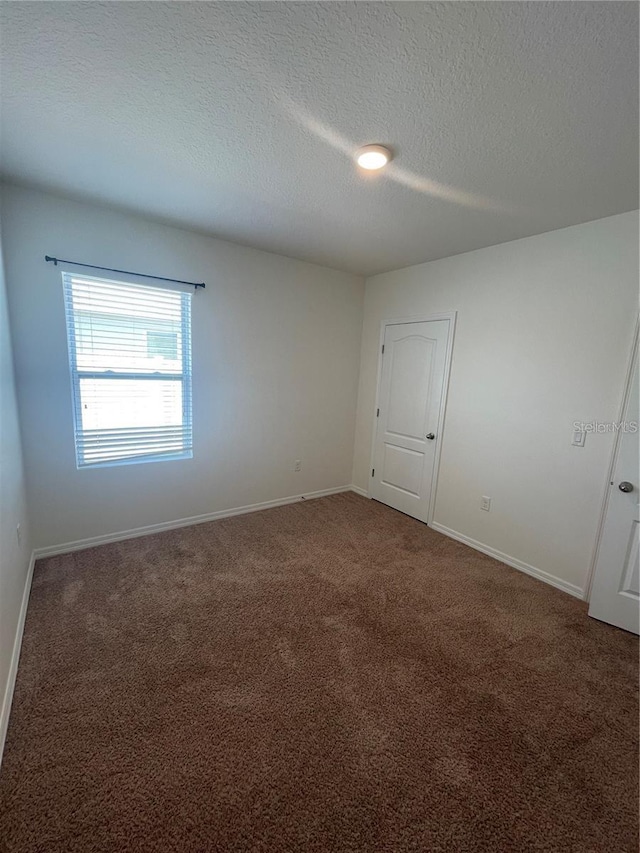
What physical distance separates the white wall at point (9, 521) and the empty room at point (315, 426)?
34 mm

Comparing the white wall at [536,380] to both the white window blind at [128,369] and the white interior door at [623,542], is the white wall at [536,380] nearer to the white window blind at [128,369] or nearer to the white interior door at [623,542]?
the white interior door at [623,542]

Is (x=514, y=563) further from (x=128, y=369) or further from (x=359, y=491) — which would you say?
(x=128, y=369)

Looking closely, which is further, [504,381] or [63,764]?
[504,381]

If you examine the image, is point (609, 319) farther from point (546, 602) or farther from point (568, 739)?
point (568, 739)

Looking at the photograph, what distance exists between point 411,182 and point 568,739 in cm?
278

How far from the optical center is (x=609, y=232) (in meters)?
2.20

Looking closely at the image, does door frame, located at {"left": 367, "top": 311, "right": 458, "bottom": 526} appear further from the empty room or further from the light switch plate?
the light switch plate

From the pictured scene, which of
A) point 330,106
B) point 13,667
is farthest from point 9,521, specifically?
point 330,106

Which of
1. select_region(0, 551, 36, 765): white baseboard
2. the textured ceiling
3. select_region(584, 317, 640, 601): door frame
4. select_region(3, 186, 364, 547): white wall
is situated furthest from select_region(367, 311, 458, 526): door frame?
select_region(0, 551, 36, 765): white baseboard

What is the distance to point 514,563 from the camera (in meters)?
2.76

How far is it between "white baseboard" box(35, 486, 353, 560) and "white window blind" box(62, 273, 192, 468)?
23.9 inches

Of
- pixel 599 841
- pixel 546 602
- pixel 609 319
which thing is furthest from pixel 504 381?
pixel 599 841

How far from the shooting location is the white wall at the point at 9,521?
1494mm

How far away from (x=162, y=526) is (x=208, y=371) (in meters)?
1.44
